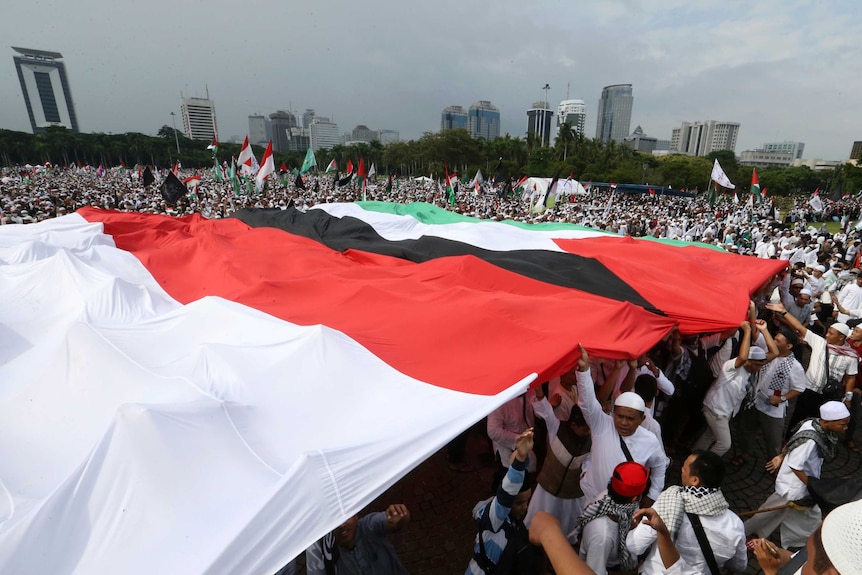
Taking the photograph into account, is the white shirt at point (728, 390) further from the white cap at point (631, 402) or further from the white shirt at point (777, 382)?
the white cap at point (631, 402)

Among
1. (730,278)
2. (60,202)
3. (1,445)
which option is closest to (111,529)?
(1,445)

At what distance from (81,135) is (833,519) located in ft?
295

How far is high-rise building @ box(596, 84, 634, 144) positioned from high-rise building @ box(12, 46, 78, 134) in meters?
191

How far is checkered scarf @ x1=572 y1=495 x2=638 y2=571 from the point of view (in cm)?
249

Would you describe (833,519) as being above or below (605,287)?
above

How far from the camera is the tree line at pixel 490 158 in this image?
158ft

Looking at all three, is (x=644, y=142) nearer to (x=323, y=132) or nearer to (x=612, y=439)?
(x=323, y=132)

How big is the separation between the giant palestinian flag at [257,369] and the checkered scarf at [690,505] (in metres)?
1.04

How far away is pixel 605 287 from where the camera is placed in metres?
5.37

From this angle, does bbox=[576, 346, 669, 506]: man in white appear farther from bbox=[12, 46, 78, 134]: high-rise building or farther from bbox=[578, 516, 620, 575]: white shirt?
bbox=[12, 46, 78, 134]: high-rise building

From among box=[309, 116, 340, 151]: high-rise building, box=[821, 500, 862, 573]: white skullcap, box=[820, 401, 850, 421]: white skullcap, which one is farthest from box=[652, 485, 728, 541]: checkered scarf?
box=[309, 116, 340, 151]: high-rise building

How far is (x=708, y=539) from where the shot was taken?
2.27 metres

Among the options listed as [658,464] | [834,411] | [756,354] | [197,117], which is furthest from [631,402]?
[197,117]

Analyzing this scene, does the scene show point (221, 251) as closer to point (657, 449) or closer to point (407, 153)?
point (657, 449)
